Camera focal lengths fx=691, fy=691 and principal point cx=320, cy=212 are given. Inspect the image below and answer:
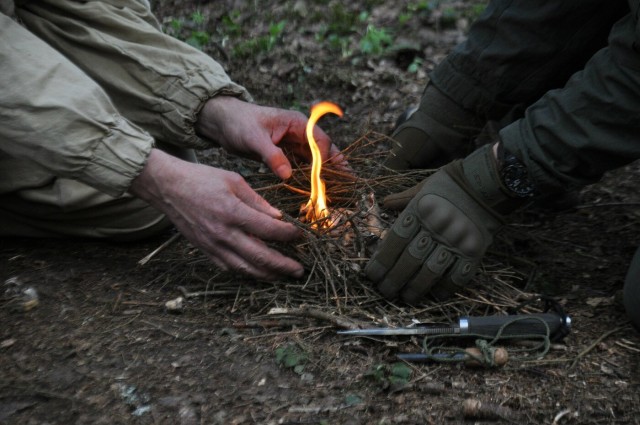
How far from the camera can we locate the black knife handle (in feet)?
6.82

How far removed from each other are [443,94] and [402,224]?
94 centimetres

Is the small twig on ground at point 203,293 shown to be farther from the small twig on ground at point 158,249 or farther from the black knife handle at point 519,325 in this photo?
the black knife handle at point 519,325

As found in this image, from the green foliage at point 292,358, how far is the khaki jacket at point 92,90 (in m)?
0.74

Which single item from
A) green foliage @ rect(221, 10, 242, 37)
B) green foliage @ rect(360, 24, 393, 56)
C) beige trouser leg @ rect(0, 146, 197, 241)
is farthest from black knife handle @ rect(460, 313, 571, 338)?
green foliage @ rect(221, 10, 242, 37)

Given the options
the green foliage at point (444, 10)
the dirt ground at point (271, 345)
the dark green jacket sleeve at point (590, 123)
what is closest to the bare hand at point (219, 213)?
the dirt ground at point (271, 345)

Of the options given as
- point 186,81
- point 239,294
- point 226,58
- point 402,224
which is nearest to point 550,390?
point 402,224

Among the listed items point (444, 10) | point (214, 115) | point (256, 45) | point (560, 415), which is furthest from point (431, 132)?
point (444, 10)

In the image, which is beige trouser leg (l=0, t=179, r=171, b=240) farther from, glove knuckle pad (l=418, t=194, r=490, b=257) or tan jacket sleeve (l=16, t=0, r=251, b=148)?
glove knuckle pad (l=418, t=194, r=490, b=257)

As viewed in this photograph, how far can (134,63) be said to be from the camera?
276cm

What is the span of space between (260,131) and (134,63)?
61 cm

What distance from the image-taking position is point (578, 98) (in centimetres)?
214

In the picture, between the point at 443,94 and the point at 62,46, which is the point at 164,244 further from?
the point at 443,94

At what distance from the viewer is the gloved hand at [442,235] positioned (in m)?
2.23

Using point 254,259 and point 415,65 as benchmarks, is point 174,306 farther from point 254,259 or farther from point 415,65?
point 415,65
